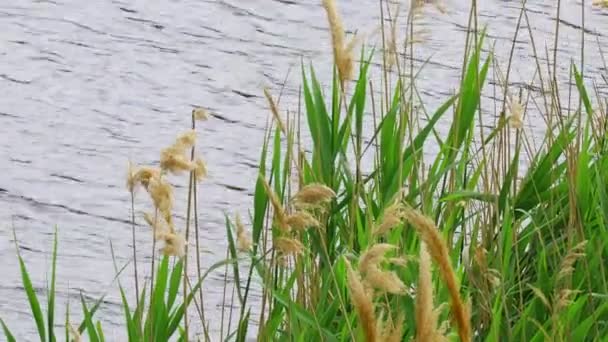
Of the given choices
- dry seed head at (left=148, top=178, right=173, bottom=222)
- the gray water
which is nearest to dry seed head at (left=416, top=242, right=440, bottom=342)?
dry seed head at (left=148, top=178, right=173, bottom=222)

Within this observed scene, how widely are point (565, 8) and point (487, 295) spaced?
425cm

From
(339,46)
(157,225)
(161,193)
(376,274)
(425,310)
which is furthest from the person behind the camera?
(339,46)

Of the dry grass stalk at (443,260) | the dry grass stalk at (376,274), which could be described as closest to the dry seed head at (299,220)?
the dry grass stalk at (376,274)

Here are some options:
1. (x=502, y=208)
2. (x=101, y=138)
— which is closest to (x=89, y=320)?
(x=502, y=208)

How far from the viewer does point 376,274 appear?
1183mm

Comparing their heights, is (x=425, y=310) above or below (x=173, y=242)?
above

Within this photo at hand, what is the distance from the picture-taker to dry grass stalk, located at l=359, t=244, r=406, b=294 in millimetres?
1181

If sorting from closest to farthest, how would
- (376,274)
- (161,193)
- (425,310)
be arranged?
(425,310)
(376,274)
(161,193)

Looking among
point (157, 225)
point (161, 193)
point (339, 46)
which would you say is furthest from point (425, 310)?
point (339, 46)

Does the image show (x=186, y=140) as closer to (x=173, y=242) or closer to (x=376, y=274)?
(x=173, y=242)

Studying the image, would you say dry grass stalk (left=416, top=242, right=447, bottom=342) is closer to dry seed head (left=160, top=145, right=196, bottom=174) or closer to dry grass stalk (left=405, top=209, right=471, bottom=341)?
dry grass stalk (left=405, top=209, right=471, bottom=341)

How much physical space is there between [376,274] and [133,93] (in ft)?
11.8

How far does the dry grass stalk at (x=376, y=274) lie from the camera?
3.87 feet

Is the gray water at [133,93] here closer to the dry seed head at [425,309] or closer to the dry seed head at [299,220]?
the dry seed head at [299,220]
